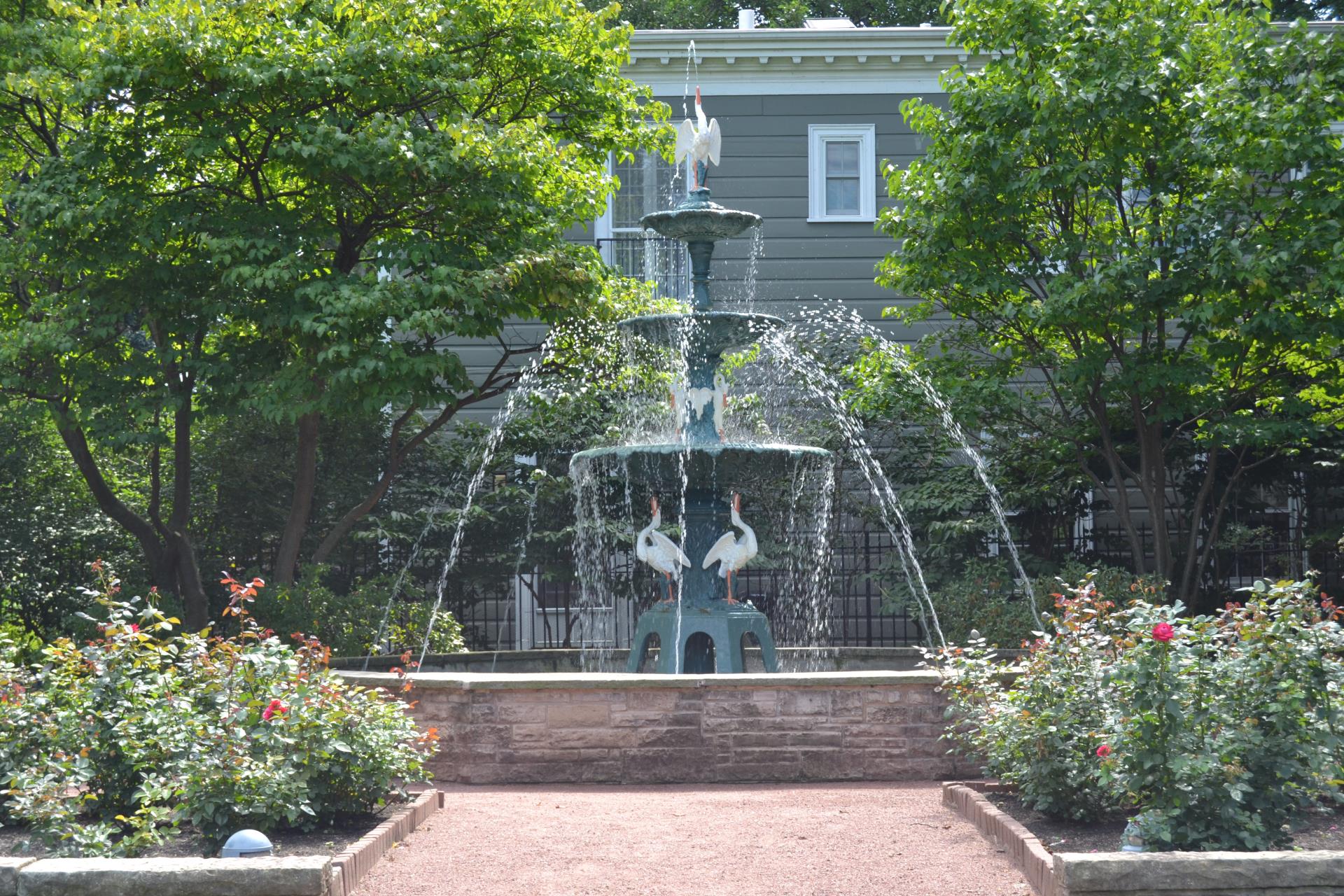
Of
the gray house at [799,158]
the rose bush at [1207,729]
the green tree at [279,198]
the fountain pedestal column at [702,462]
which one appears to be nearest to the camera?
the rose bush at [1207,729]

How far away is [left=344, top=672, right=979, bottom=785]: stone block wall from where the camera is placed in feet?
26.9

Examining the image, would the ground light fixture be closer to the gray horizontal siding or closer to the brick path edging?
the brick path edging

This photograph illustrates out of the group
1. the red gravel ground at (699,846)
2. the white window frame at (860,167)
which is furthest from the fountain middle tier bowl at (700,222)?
the white window frame at (860,167)

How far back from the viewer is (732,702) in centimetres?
820

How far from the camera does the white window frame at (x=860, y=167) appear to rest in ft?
59.6

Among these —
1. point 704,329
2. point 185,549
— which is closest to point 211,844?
point 704,329

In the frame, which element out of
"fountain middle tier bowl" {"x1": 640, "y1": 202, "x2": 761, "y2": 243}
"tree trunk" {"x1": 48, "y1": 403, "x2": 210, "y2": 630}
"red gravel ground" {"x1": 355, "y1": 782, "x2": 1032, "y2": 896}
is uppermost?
"fountain middle tier bowl" {"x1": 640, "y1": 202, "x2": 761, "y2": 243}

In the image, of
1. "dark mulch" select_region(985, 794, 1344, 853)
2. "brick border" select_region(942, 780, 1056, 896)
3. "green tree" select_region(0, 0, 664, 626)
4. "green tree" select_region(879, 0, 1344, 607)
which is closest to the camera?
"brick border" select_region(942, 780, 1056, 896)

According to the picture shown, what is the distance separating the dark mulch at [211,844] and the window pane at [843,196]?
13.6 metres

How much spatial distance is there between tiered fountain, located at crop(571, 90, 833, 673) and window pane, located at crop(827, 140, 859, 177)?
7.97 meters

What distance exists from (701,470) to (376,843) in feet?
15.0

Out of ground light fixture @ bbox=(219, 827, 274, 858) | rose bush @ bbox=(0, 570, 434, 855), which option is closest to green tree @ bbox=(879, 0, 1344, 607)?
rose bush @ bbox=(0, 570, 434, 855)

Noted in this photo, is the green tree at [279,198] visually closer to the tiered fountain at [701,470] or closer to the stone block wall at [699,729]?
the tiered fountain at [701,470]

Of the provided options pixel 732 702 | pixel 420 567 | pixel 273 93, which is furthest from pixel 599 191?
pixel 732 702
